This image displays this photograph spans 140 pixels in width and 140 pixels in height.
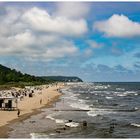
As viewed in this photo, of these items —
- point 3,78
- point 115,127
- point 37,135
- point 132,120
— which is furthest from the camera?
point 3,78

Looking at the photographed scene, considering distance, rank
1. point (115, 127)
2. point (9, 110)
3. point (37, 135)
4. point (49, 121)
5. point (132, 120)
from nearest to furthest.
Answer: point (37, 135), point (115, 127), point (49, 121), point (132, 120), point (9, 110)

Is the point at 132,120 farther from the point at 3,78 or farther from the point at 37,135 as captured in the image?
the point at 3,78

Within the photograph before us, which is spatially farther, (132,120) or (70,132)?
(132,120)

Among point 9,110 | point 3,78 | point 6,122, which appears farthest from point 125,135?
point 3,78

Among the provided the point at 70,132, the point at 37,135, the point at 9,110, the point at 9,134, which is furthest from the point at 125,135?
the point at 9,110

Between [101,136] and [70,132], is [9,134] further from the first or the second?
[101,136]

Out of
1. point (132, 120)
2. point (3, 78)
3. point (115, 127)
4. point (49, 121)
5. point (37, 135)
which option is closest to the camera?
point (37, 135)

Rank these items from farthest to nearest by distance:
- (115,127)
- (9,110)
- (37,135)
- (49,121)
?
(9,110) < (49,121) < (115,127) < (37,135)

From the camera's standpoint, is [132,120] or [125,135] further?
[132,120]

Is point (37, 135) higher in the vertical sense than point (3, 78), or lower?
lower
